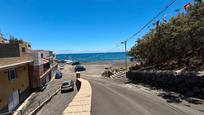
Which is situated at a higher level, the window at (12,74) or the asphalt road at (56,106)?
the window at (12,74)

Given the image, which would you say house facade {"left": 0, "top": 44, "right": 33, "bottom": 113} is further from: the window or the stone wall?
the stone wall

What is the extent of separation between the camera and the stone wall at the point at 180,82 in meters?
16.2

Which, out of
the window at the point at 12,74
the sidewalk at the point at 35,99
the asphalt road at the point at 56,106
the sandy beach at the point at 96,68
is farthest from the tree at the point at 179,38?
the sandy beach at the point at 96,68

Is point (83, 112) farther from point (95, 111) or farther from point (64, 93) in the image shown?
point (64, 93)

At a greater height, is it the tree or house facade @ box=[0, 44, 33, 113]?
the tree

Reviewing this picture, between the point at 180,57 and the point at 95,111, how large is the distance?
16.8 m

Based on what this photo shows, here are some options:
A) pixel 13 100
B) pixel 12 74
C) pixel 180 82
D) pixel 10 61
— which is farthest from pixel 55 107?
pixel 180 82

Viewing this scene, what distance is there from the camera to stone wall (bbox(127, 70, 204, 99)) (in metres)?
16.2

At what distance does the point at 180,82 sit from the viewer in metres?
18.3

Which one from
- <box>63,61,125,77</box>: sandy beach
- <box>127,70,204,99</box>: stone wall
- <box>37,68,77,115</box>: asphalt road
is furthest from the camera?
<box>63,61,125,77</box>: sandy beach

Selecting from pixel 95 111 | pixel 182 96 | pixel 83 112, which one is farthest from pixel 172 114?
pixel 182 96

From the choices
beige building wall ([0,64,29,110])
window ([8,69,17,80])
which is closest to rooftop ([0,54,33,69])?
beige building wall ([0,64,29,110])

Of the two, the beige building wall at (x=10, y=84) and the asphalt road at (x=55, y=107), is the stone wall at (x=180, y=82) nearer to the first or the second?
the asphalt road at (x=55, y=107)

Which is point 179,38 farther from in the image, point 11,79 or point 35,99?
point 35,99
